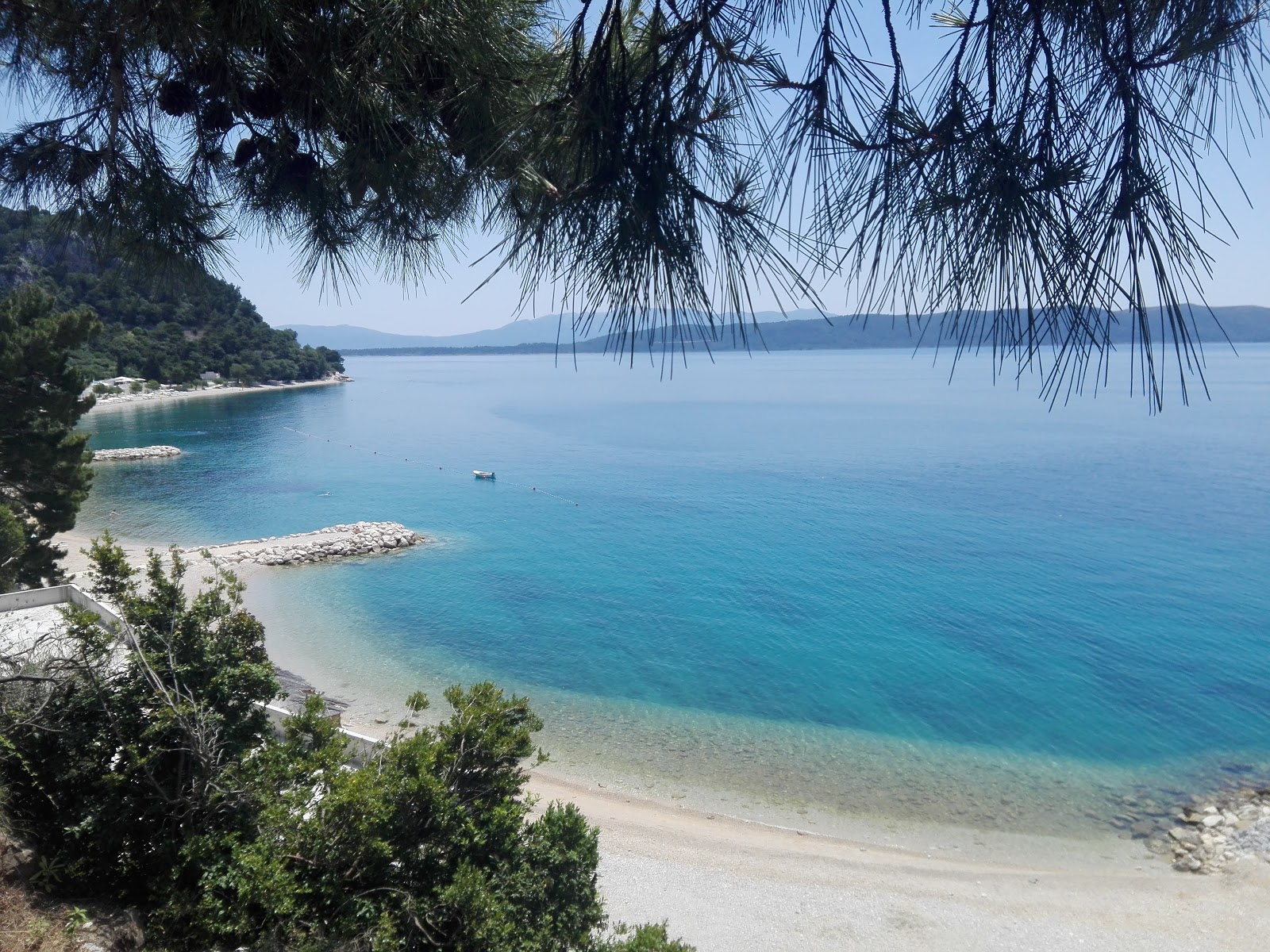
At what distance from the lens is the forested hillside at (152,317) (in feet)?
9.29

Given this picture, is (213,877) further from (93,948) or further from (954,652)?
(954,652)

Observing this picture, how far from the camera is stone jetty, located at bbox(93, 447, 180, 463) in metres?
36.9

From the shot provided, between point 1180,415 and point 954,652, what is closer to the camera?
point 954,652

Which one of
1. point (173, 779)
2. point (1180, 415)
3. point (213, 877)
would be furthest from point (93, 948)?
point (1180, 415)

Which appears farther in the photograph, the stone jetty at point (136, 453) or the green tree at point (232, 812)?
the stone jetty at point (136, 453)

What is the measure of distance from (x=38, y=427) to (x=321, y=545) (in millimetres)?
10451

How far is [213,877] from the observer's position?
417cm

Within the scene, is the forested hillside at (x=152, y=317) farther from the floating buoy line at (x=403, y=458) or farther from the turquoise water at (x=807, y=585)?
the floating buoy line at (x=403, y=458)

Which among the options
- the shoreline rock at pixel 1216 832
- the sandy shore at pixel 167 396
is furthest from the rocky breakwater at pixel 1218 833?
the sandy shore at pixel 167 396

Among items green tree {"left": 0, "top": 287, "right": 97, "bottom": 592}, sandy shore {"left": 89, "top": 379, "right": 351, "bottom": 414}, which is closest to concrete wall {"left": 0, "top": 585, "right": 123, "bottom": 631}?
green tree {"left": 0, "top": 287, "right": 97, "bottom": 592}

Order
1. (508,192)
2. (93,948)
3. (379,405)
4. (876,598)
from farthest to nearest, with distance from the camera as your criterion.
A: (379,405) → (876,598) → (93,948) → (508,192)

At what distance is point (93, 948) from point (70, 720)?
1206 millimetres

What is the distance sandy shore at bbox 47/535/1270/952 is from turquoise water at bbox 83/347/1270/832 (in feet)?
4.79

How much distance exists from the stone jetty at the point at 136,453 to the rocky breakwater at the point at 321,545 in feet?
58.2
